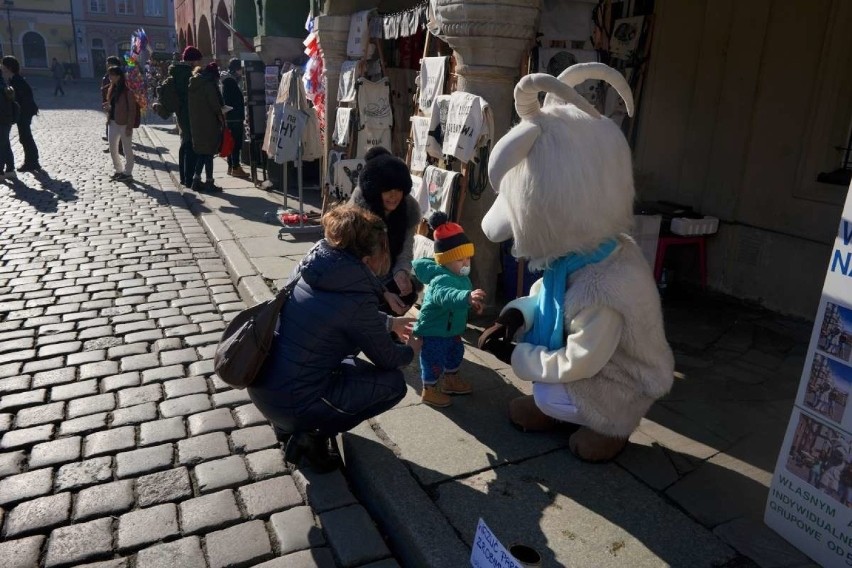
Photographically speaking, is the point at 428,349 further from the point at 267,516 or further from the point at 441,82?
the point at 441,82

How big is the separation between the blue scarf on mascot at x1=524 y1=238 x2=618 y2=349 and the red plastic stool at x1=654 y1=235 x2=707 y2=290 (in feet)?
9.89

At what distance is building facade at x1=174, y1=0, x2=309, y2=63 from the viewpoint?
422 inches

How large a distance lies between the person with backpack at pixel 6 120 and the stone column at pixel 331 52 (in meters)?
6.36

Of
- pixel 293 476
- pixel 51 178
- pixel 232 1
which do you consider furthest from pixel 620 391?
pixel 232 1

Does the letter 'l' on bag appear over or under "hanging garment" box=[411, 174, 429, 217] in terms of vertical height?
under

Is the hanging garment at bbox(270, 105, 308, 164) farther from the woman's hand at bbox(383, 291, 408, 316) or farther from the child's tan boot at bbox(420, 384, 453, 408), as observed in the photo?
the child's tan boot at bbox(420, 384, 453, 408)

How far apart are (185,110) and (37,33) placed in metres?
48.9

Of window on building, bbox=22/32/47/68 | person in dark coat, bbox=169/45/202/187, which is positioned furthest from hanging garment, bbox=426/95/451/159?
window on building, bbox=22/32/47/68

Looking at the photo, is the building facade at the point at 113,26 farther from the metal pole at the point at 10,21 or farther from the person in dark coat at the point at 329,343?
the person in dark coat at the point at 329,343

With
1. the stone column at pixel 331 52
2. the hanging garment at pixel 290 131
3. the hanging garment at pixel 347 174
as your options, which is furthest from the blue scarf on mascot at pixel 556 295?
the hanging garment at pixel 290 131

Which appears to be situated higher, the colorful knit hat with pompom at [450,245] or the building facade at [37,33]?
the building facade at [37,33]

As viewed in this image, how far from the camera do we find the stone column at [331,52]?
7.14m

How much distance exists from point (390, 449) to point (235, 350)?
983mm

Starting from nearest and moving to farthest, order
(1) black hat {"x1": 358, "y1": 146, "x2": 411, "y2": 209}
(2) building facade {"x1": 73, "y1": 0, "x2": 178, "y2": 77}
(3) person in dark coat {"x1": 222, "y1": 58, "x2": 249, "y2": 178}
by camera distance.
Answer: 1. (1) black hat {"x1": 358, "y1": 146, "x2": 411, "y2": 209}
2. (3) person in dark coat {"x1": 222, "y1": 58, "x2": 249, "y2": 178}
3. (2) building facade {"x1": 73, "y1": 0, "x2": 178, "y2": 77}
